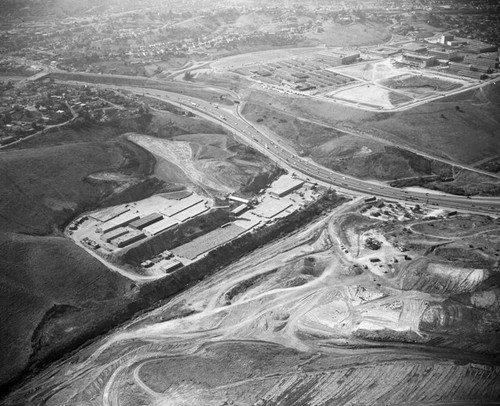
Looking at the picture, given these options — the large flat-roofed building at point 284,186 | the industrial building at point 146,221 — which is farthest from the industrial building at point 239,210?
the industrial building at point 146,221

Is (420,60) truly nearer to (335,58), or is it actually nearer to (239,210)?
(335,58)

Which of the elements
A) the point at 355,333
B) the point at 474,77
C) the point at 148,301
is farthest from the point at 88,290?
the point at 474,77

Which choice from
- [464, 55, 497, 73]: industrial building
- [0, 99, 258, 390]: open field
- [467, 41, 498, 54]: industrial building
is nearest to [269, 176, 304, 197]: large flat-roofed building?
[0, 99, 258, 390]: open field

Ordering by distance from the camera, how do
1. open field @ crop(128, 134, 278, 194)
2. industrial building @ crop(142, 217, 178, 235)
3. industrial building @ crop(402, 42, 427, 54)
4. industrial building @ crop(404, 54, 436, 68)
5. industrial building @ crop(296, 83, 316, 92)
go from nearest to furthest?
1. industrial building @ crop(142, 217, 178, 235)
2. open field @ crop(128, 134, 278, 194)
3. industrial building @ crop(296, 83, 316, 92)
4. industrial building @ crop(404, 54, 436, 68)
5. industrial building @ crop(402, 42, 427, 54)

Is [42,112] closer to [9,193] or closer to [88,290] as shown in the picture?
[9,193]

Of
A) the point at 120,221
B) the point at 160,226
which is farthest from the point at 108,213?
the point at 160,226

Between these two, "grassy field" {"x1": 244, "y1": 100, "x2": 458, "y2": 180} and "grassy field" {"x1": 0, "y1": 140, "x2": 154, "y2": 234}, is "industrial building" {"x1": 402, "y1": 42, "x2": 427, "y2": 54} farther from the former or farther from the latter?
"grassy field" {"x1": 0, "y1": 140, "x2": 154, "y2": 234}
